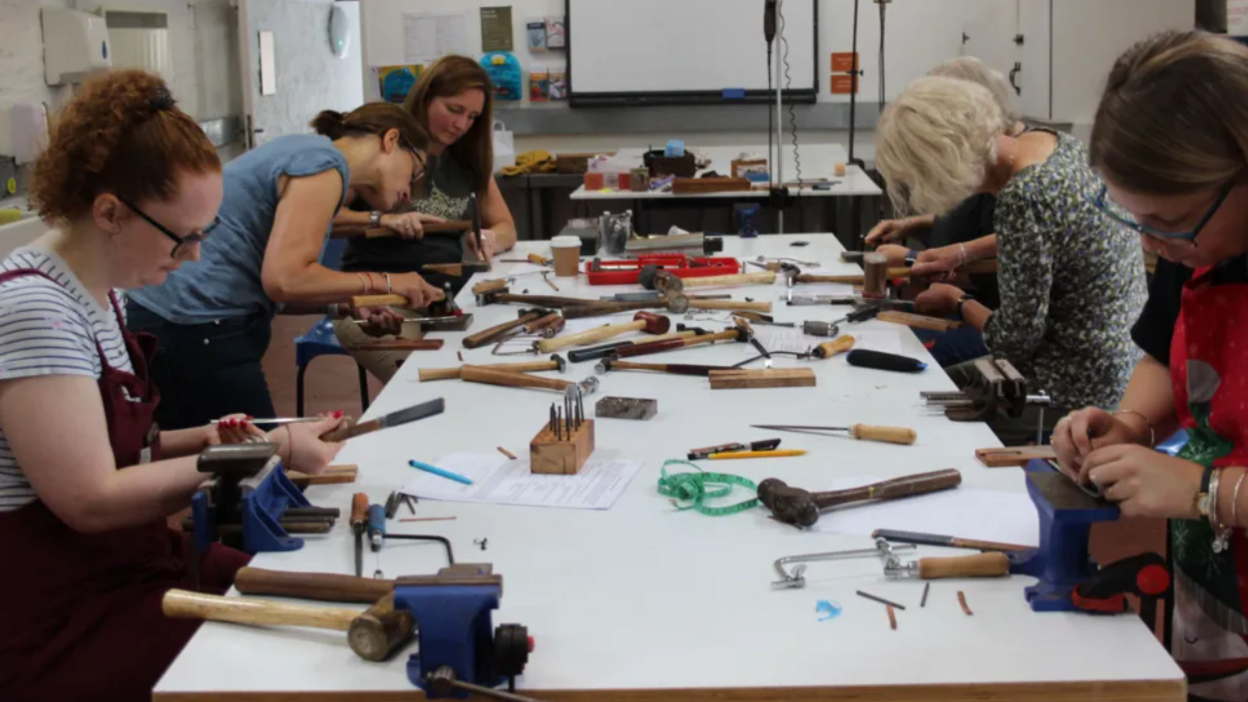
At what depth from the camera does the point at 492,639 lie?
130 centimetres

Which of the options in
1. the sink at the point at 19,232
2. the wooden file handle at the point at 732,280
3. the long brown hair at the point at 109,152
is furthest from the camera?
the sink at the point at 19,232

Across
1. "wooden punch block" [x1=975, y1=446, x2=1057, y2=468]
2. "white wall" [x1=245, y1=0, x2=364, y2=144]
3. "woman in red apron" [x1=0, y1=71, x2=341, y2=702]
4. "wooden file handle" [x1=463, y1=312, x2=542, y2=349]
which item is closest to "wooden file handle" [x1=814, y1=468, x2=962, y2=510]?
"wooden punch block" [x1=975, y1=446, x2=1057, y2=468]

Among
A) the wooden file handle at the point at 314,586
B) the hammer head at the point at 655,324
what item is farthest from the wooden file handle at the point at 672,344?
the wooden file handle at the point at 314,586

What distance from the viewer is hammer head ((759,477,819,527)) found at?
170 cm

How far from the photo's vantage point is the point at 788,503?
5.66 feet

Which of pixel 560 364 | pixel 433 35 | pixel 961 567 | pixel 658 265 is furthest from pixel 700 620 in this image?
pixel 433 35

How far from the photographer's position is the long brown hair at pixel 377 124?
3.26 metres

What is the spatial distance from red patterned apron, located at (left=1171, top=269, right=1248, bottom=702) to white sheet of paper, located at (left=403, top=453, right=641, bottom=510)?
896mm

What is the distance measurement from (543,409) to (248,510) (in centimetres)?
85

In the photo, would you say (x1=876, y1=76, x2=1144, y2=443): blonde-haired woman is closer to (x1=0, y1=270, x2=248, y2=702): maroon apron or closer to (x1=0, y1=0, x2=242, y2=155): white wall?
(x1=0, y1=270, x2=248, y2=702): maroon apron

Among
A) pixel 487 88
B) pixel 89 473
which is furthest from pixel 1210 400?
pixel 487 88

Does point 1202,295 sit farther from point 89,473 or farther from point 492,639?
point 89,473

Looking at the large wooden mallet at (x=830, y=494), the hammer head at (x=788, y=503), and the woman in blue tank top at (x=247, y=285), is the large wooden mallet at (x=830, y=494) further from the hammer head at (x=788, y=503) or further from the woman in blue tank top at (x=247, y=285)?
the woman in blue tank top at (x=247, y=285)

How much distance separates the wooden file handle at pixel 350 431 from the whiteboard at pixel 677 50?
637 cm
